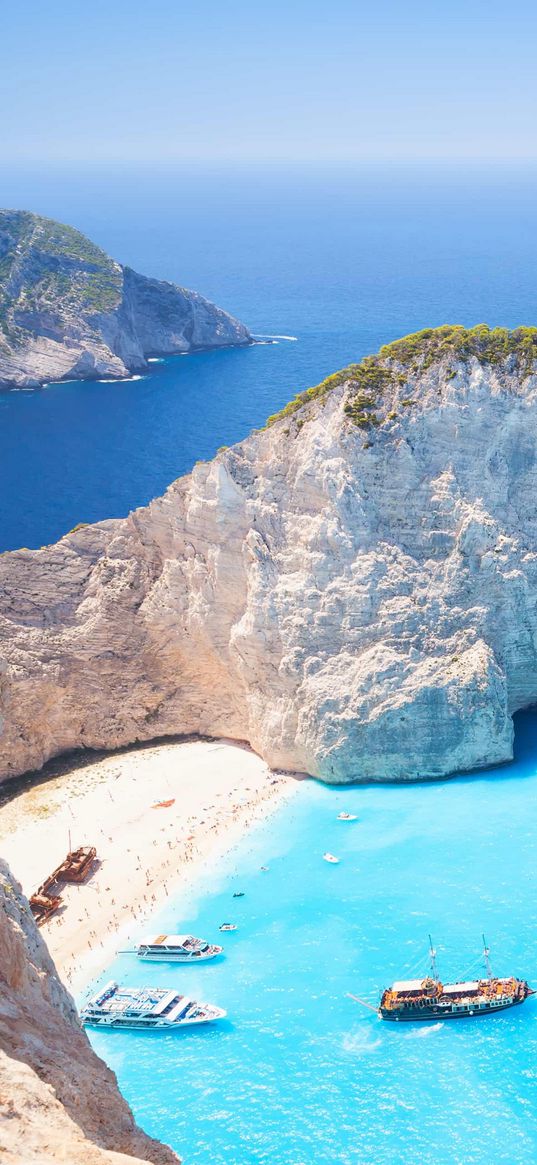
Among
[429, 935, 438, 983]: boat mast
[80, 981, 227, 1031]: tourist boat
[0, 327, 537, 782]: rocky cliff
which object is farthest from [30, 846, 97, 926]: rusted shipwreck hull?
[429, 935, 438, 983]: boat mast

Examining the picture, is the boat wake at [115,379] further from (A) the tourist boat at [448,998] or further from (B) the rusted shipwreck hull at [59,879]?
(A) the tourist boat at [448,998]

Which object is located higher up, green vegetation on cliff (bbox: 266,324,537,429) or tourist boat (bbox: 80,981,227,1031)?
green vegetation on cliff (bbox: 266,324,537,429)

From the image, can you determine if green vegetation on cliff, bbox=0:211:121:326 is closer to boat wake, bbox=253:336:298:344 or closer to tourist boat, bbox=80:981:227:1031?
boat wake, bbox=253:336:298:344

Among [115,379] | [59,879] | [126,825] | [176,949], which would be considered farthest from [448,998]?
[115,379]

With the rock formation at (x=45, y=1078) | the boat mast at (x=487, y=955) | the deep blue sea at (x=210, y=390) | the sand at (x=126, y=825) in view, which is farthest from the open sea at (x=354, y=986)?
the deep blue sea at (x=210, y=390)

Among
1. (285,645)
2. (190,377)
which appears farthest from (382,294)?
(285,645)

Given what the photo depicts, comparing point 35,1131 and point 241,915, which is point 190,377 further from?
point 35,1131
